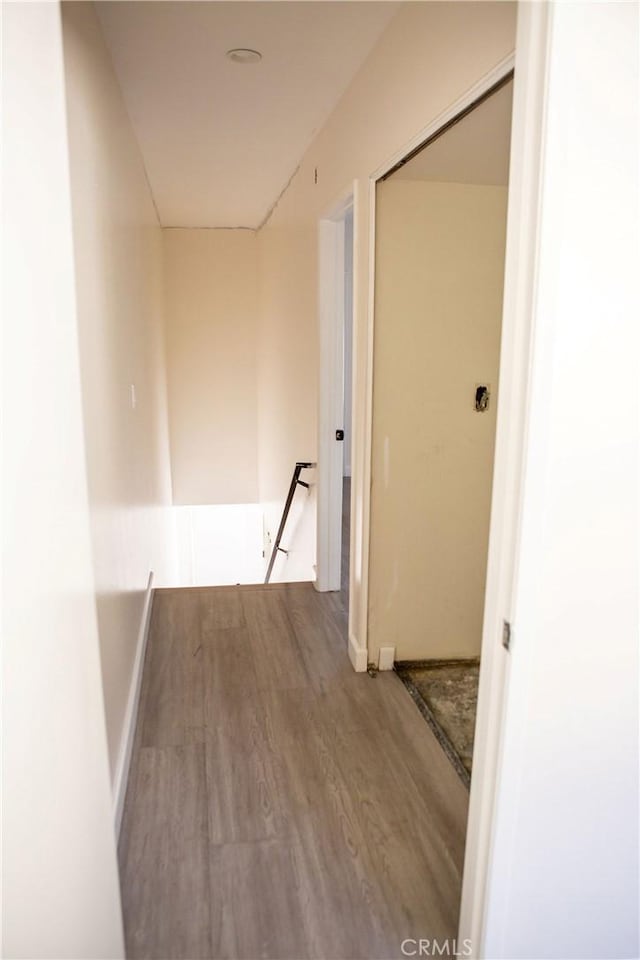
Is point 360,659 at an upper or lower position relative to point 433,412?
lower

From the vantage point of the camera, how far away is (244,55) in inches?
98.5

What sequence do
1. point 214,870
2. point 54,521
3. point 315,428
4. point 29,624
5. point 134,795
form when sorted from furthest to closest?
point 315,428
point 134,795
point 214,870
point 54,521
point 29,624

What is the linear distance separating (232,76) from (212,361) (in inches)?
151

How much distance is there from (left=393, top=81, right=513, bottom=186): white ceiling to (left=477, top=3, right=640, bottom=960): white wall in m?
0.79

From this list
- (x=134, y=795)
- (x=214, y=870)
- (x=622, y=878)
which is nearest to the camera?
(x=622, y=878)

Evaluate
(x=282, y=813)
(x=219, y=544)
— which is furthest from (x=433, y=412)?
(x=219, y=544)

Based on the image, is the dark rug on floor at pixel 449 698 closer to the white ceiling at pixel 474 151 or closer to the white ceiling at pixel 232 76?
the white ceiling at pixel 474 151

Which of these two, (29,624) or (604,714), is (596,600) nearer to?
(604,714)

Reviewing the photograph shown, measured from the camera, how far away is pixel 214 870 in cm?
184

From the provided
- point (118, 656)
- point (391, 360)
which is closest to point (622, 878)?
point (118, 656)

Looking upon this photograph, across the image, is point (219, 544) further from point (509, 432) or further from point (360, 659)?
point (509, 432)

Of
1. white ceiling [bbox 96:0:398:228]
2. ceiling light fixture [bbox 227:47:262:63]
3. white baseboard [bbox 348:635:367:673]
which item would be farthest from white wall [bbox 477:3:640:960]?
ceiling light fixture [bbox 227:47:262:63]

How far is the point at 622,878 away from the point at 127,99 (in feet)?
11.4

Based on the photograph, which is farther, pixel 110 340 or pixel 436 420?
pixel 436 420
